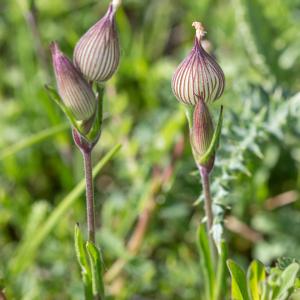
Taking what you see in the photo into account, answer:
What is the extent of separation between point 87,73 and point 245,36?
1.09 meters

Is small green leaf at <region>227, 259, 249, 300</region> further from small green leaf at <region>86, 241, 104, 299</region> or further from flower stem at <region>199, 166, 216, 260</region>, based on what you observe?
small green leaf at <region>86, 241, 104, 299</region>

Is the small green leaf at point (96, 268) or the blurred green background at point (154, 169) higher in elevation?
the blurred green background at point (154, 169)

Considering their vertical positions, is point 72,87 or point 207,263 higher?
point 72,87

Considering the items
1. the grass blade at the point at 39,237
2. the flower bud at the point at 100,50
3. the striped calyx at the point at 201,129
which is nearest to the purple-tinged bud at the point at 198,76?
the striped calyx at the point at 201,129

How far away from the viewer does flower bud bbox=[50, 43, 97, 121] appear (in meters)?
1.26

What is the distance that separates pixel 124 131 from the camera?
222cm

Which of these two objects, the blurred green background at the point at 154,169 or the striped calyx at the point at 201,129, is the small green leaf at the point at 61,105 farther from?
the blurred green background at the point at 154,169

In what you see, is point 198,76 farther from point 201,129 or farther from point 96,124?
point 96,124

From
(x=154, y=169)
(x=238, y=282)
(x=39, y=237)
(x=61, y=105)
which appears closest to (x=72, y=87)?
(x=61, y=105)

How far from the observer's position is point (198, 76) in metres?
1.24

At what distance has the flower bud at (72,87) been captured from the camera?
4.14 feet

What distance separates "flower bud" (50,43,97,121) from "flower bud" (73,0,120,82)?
0.03 metres

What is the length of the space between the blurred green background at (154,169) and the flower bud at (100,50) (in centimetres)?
45

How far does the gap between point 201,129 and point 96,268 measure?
0.37 m
